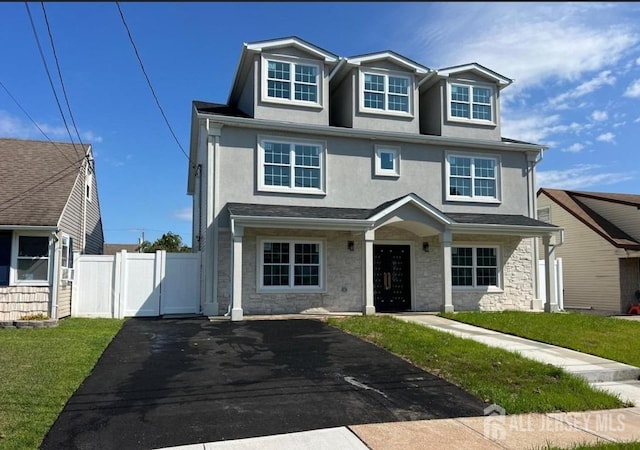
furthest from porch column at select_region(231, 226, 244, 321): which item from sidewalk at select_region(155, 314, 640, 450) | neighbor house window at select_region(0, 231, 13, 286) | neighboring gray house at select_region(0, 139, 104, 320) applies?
sidewalk at select_region(155, 314, 640, 450)

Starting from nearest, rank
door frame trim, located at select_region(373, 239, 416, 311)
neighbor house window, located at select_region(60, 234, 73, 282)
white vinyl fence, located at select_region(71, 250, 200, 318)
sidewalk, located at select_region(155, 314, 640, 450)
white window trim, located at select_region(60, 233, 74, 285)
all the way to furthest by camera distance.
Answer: sidewalk, located at select_region(155, 314, 640, 450), white window trim, located at select_region(60, 233, 74, 285), neighbor house window, located at select_region(60, 234, 73, 282), white vinyl fence, located at select_region(71, 250, 200, 318), door frame trim, located at select_region(373, 239, 416, 311)

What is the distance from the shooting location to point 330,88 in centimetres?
1948

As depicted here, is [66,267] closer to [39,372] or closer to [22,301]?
[22,301]

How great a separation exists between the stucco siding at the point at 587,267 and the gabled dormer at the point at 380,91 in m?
11.1

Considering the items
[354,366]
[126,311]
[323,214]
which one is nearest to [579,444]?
[354,366]

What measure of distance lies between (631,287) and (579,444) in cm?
1988

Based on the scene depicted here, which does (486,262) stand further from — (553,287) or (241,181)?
(241,181)

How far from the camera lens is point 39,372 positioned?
7.83m

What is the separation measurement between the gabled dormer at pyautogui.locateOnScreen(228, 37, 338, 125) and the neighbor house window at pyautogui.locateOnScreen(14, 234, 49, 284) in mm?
7418

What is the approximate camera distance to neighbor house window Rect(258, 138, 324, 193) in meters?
16.6

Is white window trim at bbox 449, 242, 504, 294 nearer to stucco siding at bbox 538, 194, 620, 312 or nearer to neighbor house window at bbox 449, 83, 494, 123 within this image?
neighbor house window at bbox 449, 83, 494, 123

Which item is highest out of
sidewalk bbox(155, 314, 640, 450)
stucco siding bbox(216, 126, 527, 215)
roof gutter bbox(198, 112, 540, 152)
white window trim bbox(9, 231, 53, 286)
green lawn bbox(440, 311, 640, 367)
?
roof gutter bbox(198, 112, 540, 152)

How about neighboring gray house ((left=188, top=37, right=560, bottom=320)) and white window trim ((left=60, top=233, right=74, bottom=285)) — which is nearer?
white window trim ((left=60, top=233, right=74, bottom=285))

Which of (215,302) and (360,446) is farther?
(215,302)
